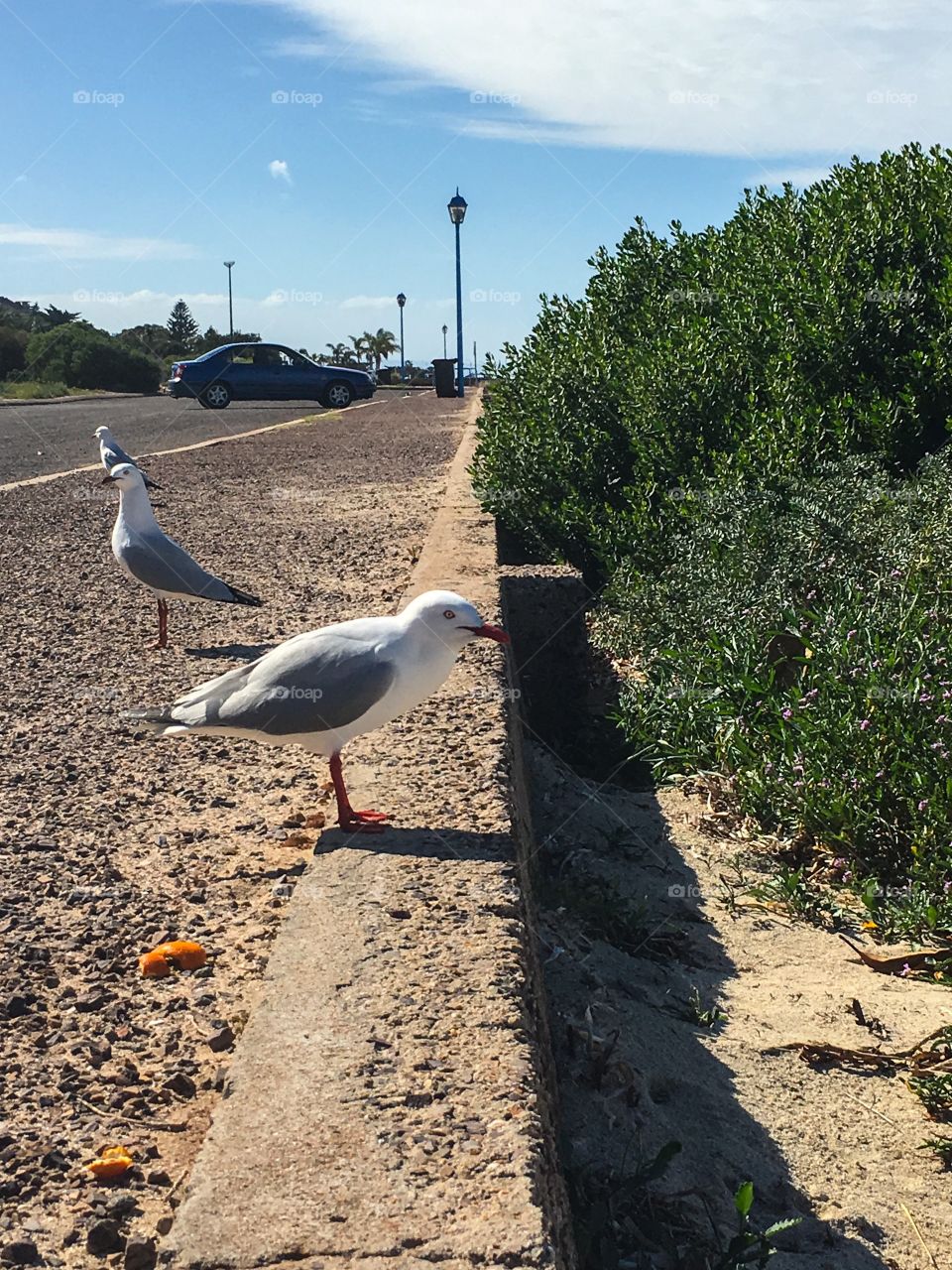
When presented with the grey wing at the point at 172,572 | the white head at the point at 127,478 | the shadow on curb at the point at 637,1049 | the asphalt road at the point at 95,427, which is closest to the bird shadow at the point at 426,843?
the shadow on curb at the point at 637,1049

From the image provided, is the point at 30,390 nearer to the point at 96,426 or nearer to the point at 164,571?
the point at 96,426

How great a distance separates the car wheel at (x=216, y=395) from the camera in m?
32.4

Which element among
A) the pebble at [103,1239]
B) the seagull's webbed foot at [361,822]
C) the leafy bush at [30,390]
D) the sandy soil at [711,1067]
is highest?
the leafy bush at [30,390]

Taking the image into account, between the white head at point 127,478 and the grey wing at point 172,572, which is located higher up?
the white head at point 127,478

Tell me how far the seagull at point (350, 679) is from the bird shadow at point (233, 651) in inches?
92.9

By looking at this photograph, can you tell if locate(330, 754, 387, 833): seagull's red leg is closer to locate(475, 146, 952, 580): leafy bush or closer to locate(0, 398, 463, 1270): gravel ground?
locate(0, 398, 463, 1270): gravel ground

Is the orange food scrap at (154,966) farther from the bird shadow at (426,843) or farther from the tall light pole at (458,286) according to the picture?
the tall light pole at (458,286)

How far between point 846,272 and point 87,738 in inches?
199

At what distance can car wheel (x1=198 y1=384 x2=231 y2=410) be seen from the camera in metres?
32.4

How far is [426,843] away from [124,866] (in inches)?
40.5

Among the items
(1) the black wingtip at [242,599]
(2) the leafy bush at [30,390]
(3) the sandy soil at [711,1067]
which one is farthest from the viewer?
(2) the leafy bush at [30,390]

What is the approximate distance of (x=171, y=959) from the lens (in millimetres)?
3201

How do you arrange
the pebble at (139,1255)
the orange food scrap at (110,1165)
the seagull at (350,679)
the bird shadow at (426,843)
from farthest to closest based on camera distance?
the seagull at (350,679) → the bird shadow at (426,843) → the orange food scrap at (110,1165) → the pebble at (139,1255)

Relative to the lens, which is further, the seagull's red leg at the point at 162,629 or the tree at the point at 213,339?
the tree at the point at 213,339
